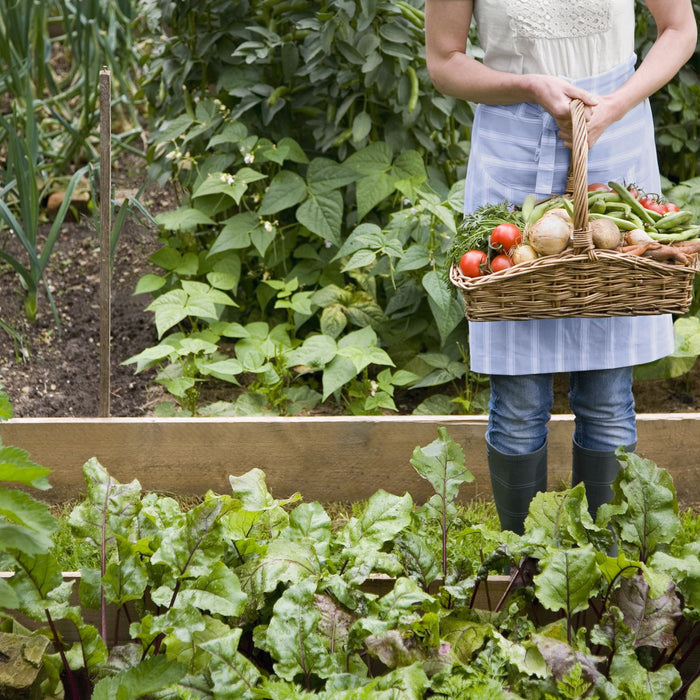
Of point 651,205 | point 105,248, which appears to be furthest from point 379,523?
point 105,248

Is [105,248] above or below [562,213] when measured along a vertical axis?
below

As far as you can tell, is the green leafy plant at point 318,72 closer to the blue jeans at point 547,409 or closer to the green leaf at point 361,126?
the green leaf at point 361,126

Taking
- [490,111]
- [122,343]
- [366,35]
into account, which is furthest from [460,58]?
[122,343]

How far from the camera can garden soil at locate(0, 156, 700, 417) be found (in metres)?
2.91

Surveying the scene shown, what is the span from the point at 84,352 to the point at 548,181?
1.80 m

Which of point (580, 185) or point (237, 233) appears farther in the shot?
point (237, 233)

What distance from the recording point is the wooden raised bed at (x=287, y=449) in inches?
96.0

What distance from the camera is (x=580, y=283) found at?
1609 millimetres

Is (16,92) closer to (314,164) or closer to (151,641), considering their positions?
(314,164)

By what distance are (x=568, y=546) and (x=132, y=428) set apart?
118 centimetres

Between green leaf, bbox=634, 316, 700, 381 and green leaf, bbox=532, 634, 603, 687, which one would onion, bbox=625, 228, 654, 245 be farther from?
green leaf, bbox=634, 316, 700, 381

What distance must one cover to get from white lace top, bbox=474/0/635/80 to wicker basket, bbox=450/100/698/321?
8.0 inches

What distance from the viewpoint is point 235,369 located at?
2.71 m

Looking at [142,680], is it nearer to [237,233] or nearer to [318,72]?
[237,233]
